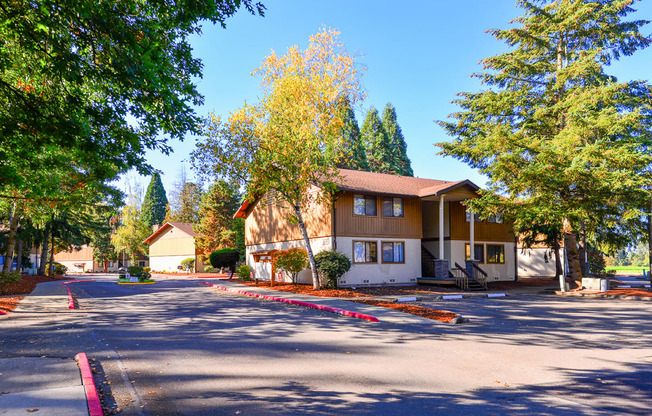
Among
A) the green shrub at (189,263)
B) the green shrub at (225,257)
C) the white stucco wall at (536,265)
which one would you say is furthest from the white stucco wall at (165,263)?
the white stucco wall at (536,265)

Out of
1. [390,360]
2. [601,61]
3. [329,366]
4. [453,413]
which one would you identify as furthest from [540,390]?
[601,61]

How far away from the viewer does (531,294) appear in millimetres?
23609

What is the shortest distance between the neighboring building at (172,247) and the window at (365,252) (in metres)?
30.4

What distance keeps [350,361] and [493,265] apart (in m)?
27.0

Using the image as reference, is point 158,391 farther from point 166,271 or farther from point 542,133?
point 166,271

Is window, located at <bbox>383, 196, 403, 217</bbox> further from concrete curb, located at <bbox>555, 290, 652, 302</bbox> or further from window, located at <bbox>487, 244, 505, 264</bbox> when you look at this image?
concrete curb, located at <bbox>555, 290, 652, 302</bbox>

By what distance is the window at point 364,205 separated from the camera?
25.8 meters

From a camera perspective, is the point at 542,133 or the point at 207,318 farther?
the point at 542,133

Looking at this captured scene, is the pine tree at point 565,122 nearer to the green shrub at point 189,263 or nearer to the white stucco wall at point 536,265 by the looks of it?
the white stucco wall at point 536,265

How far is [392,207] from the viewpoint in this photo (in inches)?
1071

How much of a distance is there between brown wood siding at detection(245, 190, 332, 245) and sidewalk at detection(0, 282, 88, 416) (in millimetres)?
15940

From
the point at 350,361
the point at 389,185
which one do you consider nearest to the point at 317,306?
the point at 350,361

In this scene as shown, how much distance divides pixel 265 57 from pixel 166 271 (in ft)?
138

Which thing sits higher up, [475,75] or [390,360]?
[475,75]
